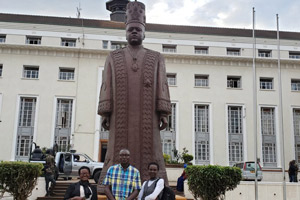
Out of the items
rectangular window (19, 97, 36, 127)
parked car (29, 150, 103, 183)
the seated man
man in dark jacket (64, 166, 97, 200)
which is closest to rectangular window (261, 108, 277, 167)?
parked car (29, 150, 103, 183)

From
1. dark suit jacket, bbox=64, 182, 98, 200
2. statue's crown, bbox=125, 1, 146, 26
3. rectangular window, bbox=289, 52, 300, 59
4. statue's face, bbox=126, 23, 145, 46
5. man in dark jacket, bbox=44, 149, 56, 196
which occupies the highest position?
rectangular window, bbox=289, 52, 300, 59

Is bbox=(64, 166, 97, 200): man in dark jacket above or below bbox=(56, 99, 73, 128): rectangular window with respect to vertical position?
below

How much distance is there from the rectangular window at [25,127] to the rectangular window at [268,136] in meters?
23.9

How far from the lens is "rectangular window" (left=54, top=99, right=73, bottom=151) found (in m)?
32.4

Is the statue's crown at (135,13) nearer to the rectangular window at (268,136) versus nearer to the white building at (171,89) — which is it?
the white building at (171,89)

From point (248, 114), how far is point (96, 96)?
52.6ft

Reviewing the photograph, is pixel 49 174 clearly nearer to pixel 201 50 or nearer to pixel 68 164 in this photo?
pixel 68 164

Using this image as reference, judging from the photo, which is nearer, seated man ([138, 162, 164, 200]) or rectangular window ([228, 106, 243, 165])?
seated man ([138, 162, 164, 200])

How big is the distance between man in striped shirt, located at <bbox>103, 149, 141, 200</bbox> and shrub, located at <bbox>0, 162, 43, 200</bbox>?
6917 millimetres

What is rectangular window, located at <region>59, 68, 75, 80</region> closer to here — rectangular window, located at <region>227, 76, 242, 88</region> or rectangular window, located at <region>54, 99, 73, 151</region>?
rectangular window, located at <region>54, 99, 73, 151</region>

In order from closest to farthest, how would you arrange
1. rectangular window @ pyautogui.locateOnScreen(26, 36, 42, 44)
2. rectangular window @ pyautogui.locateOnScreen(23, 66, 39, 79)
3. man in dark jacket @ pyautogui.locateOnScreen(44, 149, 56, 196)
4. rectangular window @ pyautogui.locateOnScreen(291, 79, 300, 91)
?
man in dark jacket @ pyautogui.locateOnScreen(44, 149, 56, 196)
rectangular window @ pyautogui.locateOnScreen(23, 66, 39, 79)
rectangular window @ pyautogui.locateOnScreen(26, 36, 42, 44)
rectangular window @ pyautogui.locateOnScreen(291, 79, 300, 91)

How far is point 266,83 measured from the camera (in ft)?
117

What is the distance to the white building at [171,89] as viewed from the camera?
3247 cm

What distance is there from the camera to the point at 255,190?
14.6m
